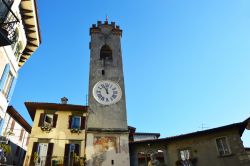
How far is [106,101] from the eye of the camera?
20.2 meters

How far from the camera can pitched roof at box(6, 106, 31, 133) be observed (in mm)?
20022

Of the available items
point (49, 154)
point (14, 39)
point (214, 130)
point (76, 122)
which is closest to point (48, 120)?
point (76, 122)

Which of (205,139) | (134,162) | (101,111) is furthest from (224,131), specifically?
(101,111)

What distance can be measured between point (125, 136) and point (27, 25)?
10.4 metres

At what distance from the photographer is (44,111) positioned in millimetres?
19453

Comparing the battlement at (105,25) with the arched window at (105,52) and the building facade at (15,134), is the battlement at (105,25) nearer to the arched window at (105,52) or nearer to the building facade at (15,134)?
the arched window at (105,52)

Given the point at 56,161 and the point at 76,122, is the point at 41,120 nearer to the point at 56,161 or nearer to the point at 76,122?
the point at 76,122

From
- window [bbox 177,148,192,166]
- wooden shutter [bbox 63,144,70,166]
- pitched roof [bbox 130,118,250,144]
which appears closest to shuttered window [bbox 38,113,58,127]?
wooden shutter [bbox 63,144,70,166]

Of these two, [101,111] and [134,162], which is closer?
[134,162]

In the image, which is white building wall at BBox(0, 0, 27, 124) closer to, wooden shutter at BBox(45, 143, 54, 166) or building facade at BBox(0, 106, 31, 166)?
wooden shutter at BBox(45, 143, 54, 166)

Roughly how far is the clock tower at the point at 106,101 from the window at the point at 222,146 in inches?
252

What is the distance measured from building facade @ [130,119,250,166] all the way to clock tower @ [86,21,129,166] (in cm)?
146

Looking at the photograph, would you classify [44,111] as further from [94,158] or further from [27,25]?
[27,25]

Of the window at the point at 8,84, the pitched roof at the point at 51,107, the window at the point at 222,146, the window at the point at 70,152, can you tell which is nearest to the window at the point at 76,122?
the pitched roof at the point at 51,107
